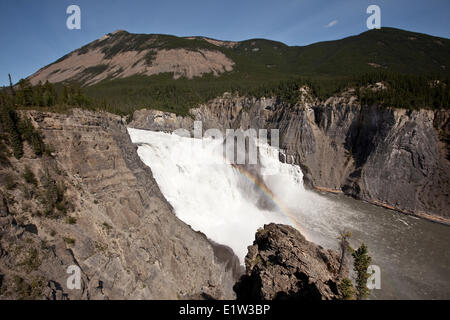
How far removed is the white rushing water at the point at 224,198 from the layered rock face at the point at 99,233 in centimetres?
357

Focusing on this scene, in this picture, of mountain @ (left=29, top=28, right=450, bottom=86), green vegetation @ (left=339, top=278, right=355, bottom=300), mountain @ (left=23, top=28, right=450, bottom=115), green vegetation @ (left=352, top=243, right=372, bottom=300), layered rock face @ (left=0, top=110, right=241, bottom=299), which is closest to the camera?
layered rock face @ (left=0, top=110, right=241, bottom=299)

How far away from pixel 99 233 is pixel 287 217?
21.6 m

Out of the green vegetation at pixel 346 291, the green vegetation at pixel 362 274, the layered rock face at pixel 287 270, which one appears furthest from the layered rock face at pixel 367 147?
the green vegetation at pixel 346 291

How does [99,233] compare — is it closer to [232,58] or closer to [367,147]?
[367,147]

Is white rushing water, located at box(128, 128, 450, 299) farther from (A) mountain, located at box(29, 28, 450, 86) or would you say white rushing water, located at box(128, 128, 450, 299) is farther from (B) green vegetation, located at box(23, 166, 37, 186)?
(A) mountain, located at box(29, 28, 450, 86)

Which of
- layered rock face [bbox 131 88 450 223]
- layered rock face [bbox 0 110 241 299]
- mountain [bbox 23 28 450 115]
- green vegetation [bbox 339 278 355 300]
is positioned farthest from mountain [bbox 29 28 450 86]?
green vegetation [bbox 339 278 355 300]

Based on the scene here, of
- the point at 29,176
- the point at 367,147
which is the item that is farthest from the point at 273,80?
the point at 29,176

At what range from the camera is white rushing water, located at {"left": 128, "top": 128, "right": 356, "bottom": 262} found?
21.6 meters

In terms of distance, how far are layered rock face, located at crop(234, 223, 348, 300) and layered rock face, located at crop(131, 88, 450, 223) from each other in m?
21.5

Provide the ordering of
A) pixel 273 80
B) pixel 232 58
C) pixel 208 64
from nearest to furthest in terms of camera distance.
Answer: pixel 273 80
pixel 208 64
pixel 232 58

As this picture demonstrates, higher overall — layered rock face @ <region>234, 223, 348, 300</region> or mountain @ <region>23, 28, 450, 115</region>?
mountain @ <region>23, 28, 450, 115</region>

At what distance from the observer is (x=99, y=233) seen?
12023 millimetres
